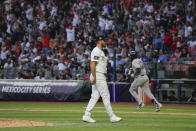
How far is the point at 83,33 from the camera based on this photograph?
27.7 m

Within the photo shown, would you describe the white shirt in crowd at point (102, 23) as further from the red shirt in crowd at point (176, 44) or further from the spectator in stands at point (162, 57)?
the spectator in stands at point (162, 57)

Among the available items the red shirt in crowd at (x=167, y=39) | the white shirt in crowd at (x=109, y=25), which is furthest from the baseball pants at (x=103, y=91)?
the white shirt in crowd at (x=109, y=25)

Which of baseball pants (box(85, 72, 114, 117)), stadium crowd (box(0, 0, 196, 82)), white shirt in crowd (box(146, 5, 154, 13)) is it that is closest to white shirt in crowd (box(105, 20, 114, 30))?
stadium crowd (box(0, 0, 196, 82))

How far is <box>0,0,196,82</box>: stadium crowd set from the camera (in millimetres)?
23766

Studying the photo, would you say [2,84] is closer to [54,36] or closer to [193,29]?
[54,36]

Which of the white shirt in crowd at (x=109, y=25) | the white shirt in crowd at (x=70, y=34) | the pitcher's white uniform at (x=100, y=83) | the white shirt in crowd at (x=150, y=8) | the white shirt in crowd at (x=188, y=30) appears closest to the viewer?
the pitcher's white uniform at (x=100, y=83)

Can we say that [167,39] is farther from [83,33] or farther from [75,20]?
[75,20]

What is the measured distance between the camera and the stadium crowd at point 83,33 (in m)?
23.8

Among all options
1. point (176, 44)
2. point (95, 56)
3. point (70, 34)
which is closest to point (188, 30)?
A: point (176, 44)

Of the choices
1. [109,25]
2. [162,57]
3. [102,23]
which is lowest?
[162,57]

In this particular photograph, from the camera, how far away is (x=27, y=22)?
30.9 metres

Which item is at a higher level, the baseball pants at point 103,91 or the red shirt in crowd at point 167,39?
the red shirt in crowd at point 167,39

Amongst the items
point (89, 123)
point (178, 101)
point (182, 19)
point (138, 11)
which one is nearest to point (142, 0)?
point (138, 11)

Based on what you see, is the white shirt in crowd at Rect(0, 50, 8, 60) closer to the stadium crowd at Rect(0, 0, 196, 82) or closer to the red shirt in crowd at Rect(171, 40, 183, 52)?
the stadium crowd at Rect(0, 0, 196, 82)
